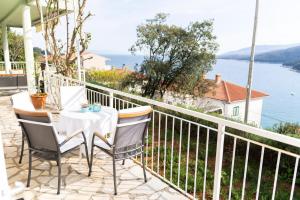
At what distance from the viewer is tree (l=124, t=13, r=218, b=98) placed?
18.9 meters

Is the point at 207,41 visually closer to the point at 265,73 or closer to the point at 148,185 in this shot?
the point at 148,185

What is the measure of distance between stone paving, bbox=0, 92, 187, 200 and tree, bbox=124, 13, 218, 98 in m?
16.3

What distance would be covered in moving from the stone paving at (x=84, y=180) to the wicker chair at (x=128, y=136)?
27 centimetres

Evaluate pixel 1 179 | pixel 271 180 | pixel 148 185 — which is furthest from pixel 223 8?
pixel 1 179

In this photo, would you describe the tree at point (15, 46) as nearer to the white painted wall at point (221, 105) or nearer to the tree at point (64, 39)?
the white painted wall at point (221, 105)

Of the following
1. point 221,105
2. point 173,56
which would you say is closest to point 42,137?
point 173,56

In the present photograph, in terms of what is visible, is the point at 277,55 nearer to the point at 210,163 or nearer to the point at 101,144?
the point at 210,163

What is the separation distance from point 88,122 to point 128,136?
2.58 ft

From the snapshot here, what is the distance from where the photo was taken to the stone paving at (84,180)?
9.61 feet

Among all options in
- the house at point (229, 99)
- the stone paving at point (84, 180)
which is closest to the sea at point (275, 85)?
the house at point (229, 99)

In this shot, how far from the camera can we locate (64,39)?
7539 mm

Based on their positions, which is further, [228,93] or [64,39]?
[228,93]

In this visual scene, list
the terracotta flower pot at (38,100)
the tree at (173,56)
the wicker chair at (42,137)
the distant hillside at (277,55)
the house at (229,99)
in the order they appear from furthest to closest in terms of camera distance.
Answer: the distant hillside at (277,55) < the house at (229,99) < the tree at (173,56) < the terracotta flower pot at (38,100) < the wicker chair at (42,137)

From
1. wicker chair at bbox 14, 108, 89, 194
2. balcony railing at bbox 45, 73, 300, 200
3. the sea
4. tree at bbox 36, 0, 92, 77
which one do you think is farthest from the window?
wicker chair at bbox 14, 108, 89, 194
